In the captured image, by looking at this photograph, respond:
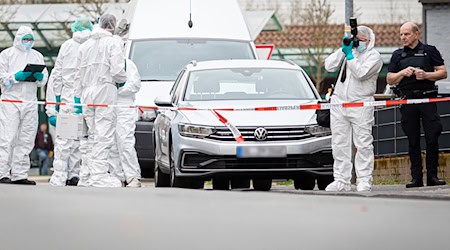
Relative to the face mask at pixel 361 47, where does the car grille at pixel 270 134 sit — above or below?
below

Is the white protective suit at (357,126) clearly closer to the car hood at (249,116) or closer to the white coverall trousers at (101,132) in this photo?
the car hood at (249,116)

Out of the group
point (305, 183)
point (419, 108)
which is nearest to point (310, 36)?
point (305, 183)

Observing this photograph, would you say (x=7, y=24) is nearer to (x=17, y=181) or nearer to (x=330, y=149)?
(x=17, y=181)

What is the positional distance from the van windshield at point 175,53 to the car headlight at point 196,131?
487 cm

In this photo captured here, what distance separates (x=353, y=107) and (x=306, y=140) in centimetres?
60

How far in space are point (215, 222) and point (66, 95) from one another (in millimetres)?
10772

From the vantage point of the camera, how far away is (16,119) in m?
15.8

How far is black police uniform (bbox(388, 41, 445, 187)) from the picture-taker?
1365 centimetres

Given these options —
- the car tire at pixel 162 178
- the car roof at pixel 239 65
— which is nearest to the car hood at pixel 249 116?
the car roof at pixel 239 65

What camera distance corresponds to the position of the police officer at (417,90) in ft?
44.7

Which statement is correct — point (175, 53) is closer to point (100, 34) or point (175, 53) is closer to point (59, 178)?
point (59, 178)

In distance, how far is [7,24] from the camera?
116 ft

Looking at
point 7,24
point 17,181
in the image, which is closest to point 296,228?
point 17,181

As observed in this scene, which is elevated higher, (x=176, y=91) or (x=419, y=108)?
(x=176, y=91)
